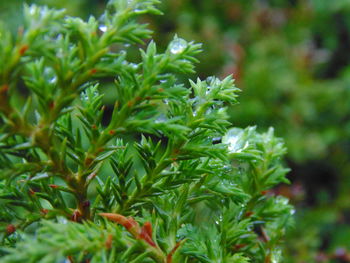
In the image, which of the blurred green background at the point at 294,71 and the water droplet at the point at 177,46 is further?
the blurred green background at the point at 294,71

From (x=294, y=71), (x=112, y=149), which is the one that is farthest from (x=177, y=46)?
(x=294, y=71)

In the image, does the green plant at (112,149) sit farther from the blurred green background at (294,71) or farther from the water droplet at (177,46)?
the blurred green background at (294,71)

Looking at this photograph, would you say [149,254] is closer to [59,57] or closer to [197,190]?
[197,190]

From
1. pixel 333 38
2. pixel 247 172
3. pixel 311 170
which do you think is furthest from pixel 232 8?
pixel 247 172

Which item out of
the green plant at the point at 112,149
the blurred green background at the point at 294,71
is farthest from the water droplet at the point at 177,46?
the blurred green background at the point at 294,71

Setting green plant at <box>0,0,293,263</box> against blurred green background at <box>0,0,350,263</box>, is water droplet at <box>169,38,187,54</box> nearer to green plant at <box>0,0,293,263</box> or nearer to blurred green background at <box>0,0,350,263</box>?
green plant at <box>0,0,293,263</box>

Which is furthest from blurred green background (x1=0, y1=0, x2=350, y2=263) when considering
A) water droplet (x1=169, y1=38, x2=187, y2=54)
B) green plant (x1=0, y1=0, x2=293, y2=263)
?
water droplet (x1=169, y1=38, x2=187, y2=54)
